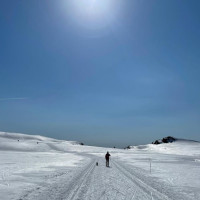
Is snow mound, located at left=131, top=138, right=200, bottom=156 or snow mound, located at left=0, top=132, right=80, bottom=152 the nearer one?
snow mound, located at left=131, top=138, right=200, bottom=156

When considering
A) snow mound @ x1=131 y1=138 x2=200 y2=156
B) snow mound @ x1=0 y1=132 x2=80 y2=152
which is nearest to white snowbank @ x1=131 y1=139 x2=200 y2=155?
snow mound @ x1=131 y1=138 x2=200 y2=156

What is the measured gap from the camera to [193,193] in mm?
11781

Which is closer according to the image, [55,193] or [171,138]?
[55,193]

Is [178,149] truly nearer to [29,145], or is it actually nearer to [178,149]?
[178,149]

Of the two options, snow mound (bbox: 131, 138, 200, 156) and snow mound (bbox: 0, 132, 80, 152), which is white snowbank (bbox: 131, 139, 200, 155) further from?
snow mound (bbox: 0, 132, 80, 152)

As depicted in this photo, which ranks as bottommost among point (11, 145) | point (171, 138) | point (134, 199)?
point (134, 199)

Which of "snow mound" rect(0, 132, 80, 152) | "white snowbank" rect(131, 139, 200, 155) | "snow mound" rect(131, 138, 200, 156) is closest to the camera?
"snow mound" rect(131, 138, 200, 156)

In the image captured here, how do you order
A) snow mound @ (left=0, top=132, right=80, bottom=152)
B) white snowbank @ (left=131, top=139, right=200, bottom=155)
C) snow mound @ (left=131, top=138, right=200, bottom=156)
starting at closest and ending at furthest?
snow mound @ (left=131, top=138, right=200, bottom=156)
snow mound @ (left=0, top=132, right=80, bottom=152)
white snowbank @ (left=131, top=139, right=200, bottom=155)

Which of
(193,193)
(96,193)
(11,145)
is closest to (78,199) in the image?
(96,193)

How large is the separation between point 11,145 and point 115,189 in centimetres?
9939

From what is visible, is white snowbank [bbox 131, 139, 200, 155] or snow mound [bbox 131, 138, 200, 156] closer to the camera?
snow mound [bbox 131, 138, 200, 156]

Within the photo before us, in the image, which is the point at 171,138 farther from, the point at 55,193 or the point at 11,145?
the point at 55,193

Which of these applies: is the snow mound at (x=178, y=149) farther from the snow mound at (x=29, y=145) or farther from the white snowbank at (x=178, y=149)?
the snow mound at (x=29, y=145)

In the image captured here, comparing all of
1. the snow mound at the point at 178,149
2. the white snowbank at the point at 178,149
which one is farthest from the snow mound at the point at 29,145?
the white snowbank at the point at 178,149
